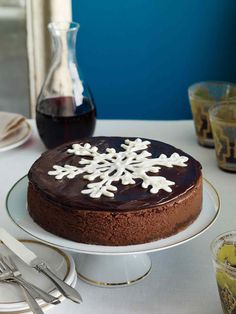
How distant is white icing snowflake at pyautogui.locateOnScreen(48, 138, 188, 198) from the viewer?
0.89 meters

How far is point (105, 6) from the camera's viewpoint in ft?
7.47

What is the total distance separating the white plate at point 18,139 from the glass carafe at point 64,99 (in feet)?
0.19

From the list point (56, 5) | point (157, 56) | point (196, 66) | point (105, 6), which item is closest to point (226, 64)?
point (196, 66)

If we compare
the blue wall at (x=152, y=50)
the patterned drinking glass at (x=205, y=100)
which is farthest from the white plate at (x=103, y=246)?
the blue wall at (x=152, y=50)

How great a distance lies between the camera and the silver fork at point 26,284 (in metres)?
0.78

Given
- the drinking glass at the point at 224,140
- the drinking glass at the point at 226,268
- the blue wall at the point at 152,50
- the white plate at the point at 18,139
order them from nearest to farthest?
1. the drinking glass at the point at 226,268
2. the drinking glass at the point at 224,140
3. the white plate at the point at 18,139
4. the blue wall at the point at 152,50

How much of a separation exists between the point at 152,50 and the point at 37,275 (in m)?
1.62

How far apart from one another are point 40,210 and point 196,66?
1.59 metres

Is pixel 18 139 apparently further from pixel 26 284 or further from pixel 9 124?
pixel 26 284

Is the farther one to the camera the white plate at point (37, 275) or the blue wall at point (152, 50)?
the blue wall at point (152, 50)

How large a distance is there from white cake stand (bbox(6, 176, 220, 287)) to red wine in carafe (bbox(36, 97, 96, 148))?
0.33m

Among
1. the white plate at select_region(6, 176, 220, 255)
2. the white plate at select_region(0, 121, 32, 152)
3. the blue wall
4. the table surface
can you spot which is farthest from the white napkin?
the blue wall

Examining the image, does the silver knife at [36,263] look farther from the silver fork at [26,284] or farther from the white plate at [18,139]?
the white plate at [18,139]

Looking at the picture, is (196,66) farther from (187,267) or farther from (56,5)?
(187,267)
